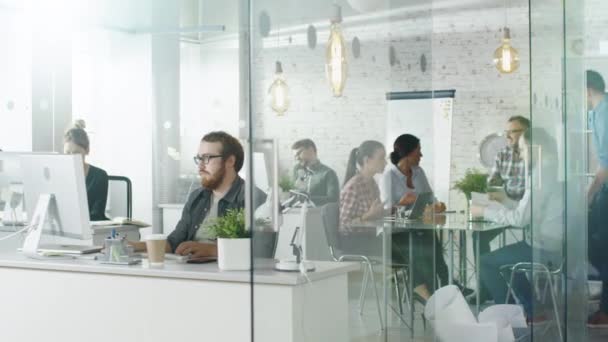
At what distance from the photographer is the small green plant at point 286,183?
366 cm

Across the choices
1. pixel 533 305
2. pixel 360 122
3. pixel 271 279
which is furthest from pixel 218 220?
pixel 533 305

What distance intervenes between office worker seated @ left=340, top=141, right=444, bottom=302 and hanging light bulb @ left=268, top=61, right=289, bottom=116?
1.14 feet

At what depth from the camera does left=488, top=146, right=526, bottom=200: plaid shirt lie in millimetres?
3651

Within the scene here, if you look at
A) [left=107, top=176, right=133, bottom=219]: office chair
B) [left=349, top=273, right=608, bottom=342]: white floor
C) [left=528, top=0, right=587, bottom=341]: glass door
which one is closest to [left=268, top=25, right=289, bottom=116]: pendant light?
[left=349, top=273, right=608, bottom=342]: white floor

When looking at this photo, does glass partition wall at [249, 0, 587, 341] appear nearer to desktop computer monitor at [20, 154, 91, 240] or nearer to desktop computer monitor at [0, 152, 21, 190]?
desktop computer monitor at [20, 154, 91, 240]

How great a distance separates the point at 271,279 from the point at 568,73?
1.38m

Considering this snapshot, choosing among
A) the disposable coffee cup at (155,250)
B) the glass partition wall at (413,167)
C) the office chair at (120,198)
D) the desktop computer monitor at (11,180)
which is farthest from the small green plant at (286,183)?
the office chair at (120,198)

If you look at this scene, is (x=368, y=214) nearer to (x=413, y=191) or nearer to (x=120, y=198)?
(x=413, y=191)

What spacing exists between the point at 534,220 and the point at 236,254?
118cm

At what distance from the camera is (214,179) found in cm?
486

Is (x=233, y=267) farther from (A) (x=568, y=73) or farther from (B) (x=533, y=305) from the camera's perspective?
(A) (x=568, y=73)

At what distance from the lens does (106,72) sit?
938 cm

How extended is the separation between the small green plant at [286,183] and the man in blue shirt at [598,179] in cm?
113

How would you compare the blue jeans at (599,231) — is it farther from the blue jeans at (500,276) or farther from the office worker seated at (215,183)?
the office worker seated at (215,183)
